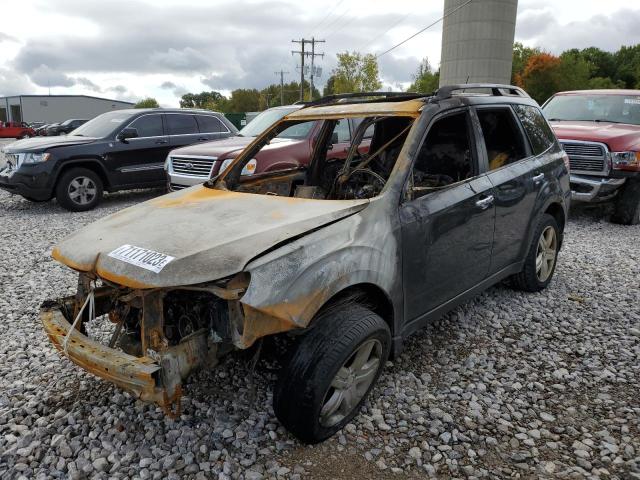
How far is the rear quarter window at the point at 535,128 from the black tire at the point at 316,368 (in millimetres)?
2632

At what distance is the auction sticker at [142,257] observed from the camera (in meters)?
2.38

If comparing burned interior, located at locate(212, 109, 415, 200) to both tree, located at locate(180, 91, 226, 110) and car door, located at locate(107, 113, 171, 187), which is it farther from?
tree, located at locate(180, 91, 226, 110)

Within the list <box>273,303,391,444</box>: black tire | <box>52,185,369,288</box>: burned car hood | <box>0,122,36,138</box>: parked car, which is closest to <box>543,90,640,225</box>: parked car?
<box>52,185,369,288</box>: burned car hood

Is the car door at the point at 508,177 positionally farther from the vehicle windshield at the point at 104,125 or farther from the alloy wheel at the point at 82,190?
the vehicle windshield at the point at 104,125

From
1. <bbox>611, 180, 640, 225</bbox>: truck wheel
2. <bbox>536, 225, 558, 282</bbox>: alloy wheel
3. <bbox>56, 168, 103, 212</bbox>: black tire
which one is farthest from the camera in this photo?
<bbox>56, 168, 103, 212</bbox>: black tire

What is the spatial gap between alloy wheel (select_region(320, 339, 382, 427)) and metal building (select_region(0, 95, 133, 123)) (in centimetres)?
7052

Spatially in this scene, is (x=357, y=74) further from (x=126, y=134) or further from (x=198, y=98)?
(x=198, y=98)

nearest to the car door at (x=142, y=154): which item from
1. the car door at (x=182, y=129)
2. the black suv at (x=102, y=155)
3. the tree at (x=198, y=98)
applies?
the black suv at (x=102, y=155)

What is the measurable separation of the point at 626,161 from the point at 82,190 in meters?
8.83

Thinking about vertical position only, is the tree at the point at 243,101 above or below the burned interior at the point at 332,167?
above

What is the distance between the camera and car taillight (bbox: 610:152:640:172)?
728cm

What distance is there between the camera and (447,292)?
3.38 m

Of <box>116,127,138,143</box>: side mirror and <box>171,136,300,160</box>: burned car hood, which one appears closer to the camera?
<box>171,136,300,160</box>: burned car hood

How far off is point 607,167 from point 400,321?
5.94 m
